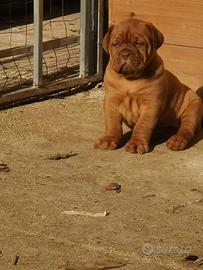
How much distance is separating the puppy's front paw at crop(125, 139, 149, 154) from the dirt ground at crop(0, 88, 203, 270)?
0.05 m

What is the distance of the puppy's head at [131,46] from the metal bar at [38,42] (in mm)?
1270

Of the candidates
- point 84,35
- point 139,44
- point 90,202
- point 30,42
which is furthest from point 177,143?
point 30,42

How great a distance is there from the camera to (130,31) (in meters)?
4.95

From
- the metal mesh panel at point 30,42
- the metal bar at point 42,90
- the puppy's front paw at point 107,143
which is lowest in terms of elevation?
the metal mesh panel at point 30,42

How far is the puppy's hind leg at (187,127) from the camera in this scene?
5.12 meters

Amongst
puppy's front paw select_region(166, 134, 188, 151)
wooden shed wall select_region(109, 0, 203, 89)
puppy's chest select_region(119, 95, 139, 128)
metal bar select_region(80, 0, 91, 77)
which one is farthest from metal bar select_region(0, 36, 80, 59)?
puppy's front paw select_region(166, 134, 188, 151)

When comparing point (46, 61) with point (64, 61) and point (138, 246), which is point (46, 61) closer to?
point (64, 61)

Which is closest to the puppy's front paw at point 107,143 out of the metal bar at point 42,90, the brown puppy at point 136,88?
the brown puppy at point 136,88

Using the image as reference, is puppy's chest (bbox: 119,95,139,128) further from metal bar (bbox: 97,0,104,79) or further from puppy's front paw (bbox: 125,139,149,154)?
metal bar (bbox: 97,0,104,79)

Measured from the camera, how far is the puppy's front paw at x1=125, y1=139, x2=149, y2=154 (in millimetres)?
5016

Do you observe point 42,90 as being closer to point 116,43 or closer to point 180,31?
point 180,31

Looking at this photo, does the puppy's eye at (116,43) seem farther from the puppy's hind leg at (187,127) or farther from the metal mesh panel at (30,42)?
the metal mesh panel at (30,42)

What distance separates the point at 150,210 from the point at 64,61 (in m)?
3.52

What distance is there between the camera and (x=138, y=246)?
3703mm
